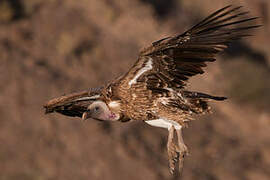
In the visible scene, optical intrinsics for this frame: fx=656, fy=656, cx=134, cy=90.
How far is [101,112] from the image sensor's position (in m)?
10.8

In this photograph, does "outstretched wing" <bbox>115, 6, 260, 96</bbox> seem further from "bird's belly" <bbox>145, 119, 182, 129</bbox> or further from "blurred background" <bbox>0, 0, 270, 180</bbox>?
"blurred background" <bbox>0, 0, 270, 180</bbox>

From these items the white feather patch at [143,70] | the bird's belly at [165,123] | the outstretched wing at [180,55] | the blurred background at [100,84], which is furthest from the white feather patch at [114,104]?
the blurred background at [100,84]

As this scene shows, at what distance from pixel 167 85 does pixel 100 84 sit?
15182 millimetres

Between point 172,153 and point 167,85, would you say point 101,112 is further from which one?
point 172,153

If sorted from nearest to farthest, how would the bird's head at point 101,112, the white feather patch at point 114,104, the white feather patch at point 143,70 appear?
the white feather patch at point 143,70 < the white feather patch at point 114,104 < the bird's head at point 101,112

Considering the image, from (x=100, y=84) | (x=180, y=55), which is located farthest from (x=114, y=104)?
(x=100, y=84)

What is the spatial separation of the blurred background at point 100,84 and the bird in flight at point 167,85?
12.4 metres

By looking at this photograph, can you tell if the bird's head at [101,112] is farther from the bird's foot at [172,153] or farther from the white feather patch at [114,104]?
the bird's foot at [172,153]

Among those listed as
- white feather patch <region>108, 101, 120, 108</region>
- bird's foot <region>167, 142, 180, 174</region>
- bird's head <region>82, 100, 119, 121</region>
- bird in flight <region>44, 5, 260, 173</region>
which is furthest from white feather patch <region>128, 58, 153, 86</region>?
bird's foot <region>167, 142, 180, 174</region>

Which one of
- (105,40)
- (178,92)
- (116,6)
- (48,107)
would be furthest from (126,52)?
(178,92)

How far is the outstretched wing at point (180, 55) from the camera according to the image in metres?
9.23

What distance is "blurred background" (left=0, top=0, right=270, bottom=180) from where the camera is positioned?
77.5 ft

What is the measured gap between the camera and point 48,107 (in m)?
12.3

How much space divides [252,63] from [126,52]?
6520mm
